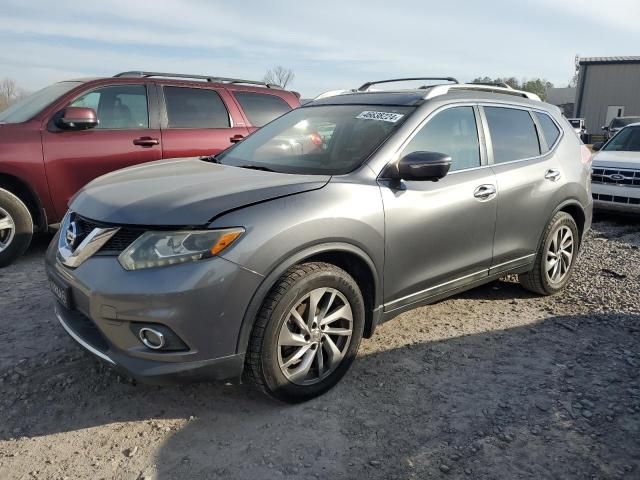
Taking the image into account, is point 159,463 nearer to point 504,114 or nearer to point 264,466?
point 264,466

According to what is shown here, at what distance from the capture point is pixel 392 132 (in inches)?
127

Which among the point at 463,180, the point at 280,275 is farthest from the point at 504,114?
the point at 280,275

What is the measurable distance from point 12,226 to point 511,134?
4.49 meters

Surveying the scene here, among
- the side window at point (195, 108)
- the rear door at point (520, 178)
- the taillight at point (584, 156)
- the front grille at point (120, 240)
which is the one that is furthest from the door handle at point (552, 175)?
the side window at point (195, 108)

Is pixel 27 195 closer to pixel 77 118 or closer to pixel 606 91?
pixel 77 118

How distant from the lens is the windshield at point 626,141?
8.56m

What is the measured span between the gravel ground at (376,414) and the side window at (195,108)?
2.78m

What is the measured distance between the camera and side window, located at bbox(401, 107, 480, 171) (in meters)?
3.33

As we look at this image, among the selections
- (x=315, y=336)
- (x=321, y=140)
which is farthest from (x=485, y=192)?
(x=315, y=336)

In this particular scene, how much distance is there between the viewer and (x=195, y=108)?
19.8ft

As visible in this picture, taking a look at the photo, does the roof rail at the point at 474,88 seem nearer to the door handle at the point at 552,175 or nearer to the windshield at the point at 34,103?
the door handle at the point at 552,175

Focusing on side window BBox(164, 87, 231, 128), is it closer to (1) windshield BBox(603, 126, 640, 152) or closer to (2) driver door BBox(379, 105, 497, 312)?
(2) driver door BBox(379, 105, 497, 312)

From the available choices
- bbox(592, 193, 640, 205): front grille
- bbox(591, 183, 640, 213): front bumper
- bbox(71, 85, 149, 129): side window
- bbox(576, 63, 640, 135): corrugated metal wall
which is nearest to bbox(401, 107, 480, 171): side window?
bbox(71, 85, 149, 129): side window

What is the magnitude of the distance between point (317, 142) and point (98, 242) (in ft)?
5.21
